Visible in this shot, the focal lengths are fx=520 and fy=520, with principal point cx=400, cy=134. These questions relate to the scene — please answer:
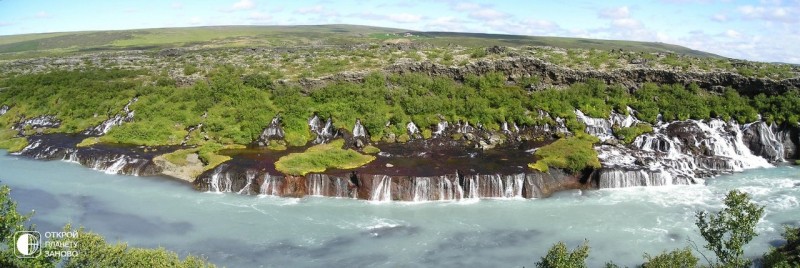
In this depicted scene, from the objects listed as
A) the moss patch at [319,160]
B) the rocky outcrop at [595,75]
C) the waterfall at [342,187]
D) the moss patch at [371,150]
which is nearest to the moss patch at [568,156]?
the moss patch at [371,150]

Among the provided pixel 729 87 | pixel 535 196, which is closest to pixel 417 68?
pixel 535 196

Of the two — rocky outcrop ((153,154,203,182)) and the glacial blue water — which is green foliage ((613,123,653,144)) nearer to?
the glacial blue water

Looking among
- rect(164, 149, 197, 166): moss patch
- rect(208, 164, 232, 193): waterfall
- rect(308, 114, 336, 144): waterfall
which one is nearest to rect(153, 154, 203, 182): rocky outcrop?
rect(164, 149, 197, 166): moss patch

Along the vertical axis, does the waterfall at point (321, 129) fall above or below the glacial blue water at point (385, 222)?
above

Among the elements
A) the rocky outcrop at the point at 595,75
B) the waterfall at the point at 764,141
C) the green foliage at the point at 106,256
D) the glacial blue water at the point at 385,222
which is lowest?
the glacial blue water at the point at 385,222

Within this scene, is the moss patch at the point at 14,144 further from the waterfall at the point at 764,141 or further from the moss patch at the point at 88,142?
the waterfall at the point at 764,141

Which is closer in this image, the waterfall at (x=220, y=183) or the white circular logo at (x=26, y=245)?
the white circular logo at (x=26, y=245)

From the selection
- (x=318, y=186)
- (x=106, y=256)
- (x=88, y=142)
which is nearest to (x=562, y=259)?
(x=106, y=256)
